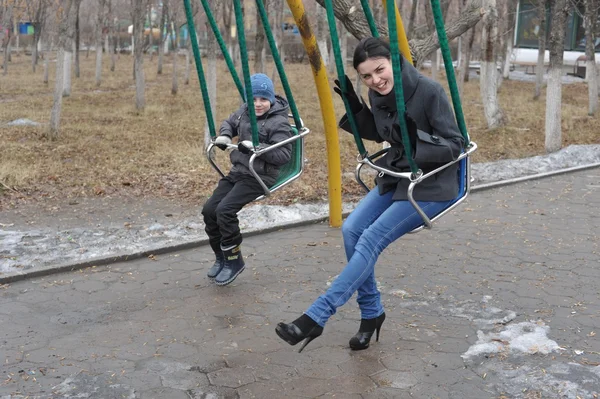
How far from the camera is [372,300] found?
3.70 meters

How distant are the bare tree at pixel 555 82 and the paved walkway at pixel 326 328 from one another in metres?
4.53

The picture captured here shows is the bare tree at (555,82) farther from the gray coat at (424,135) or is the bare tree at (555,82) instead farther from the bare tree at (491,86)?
the gray coat at (424,135)

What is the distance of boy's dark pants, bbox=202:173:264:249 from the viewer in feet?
14.8

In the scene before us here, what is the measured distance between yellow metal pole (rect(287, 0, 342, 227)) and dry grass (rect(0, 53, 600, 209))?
45.9 inches

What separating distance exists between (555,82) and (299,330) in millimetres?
8522

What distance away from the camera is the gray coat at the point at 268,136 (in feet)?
14.7

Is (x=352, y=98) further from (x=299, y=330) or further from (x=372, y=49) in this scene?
(x=299, y=330)

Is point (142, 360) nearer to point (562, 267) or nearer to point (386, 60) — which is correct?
point (386, 60)

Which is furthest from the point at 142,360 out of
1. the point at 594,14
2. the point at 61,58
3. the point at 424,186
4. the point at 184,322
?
the point at 594,14

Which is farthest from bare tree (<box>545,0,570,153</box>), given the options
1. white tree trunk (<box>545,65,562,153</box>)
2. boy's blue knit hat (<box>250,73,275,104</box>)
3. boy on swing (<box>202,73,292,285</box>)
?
boy's blue knit hat (<box>250,73,275,104</box>)

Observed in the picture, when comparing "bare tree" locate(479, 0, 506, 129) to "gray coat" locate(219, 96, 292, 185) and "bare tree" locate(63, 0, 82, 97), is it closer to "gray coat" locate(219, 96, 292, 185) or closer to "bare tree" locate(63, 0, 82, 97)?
"bare tree" locate(63, 0, 82, 97)

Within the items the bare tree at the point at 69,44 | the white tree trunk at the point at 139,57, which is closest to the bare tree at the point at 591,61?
the white tree trunk at the point at 139,57

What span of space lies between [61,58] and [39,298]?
7.64 m

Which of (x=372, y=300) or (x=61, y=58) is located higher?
(x=61, y=58)
